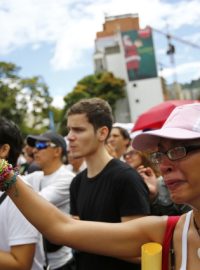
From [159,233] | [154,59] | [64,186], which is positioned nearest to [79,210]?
[64,186]

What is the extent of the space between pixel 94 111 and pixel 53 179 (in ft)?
3.38

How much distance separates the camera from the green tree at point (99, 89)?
52.9 metres

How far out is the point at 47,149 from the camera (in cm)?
411

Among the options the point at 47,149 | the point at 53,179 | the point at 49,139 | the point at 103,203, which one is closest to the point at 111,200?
the point at 103,203

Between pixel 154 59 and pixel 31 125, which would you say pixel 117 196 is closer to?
pixel 31 125

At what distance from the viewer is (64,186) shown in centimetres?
335

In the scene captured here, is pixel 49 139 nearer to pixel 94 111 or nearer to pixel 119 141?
pixel 94 111

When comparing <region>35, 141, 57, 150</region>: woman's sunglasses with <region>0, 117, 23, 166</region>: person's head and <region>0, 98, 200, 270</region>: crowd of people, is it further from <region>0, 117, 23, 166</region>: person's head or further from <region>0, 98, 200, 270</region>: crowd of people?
<region>0, 117, 23, 166</region>: person's head

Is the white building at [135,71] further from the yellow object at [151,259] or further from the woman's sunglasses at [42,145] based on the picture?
the yellow object at [151,259]

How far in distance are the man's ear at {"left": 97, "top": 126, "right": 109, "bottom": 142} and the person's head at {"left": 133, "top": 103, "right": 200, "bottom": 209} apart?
133 centimetres

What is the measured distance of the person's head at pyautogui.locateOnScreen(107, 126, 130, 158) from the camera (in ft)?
17.8

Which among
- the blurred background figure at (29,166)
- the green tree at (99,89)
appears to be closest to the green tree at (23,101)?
the green tree at (99,89)

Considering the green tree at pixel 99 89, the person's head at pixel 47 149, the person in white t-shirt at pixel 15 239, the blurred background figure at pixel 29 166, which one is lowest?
the blurred background figure at pixel 29 166

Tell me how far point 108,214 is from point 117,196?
13 centimetres
